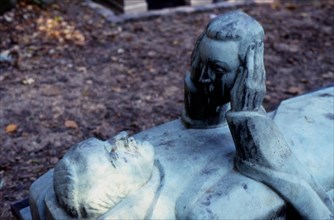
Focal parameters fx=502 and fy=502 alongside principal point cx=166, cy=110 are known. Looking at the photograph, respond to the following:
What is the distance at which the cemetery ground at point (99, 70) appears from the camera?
4000 millimetres

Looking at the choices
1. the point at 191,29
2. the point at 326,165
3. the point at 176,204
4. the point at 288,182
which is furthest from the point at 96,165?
the point at 191,29

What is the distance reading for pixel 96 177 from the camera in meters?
1.87

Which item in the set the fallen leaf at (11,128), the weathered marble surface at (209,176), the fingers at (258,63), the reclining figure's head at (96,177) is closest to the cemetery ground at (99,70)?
the fallen leaf at (11,128)

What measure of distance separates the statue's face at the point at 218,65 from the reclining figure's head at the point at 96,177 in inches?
17.3

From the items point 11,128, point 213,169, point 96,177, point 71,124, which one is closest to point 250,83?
point 213,169

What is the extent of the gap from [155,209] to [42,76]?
129 inches

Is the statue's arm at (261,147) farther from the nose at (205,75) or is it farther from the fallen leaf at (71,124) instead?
the fallen leaf at (71,124)

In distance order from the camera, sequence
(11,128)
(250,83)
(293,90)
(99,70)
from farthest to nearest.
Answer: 1. (99,70)
2. (293,90)
3. (11,128)
4. (250,83)

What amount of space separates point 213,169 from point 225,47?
518 millimetres

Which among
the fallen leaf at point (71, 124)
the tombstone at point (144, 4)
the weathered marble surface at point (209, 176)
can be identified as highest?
the weathered marble surface at point (209, 176)

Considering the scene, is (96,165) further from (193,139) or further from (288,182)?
(288,182)

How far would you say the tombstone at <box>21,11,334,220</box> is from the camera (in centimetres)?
191

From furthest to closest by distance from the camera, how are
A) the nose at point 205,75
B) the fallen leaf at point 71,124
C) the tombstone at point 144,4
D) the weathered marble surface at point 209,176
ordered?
the tombstone at point 144,4 → the fallen leaf at point 71,124 → the nose at point 205,75 → the weathered marble surface at point 209,176

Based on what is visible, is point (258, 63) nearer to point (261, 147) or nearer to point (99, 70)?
point (261, 147)
